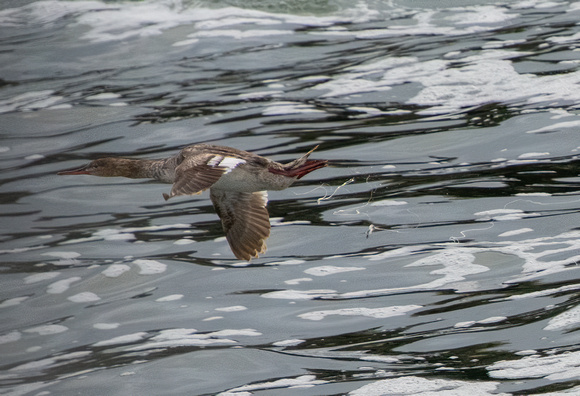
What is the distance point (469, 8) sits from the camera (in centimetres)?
1509

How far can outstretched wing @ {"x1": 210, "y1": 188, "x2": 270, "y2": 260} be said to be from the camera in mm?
7078

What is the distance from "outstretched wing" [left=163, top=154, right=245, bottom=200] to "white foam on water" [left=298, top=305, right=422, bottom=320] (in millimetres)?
1752

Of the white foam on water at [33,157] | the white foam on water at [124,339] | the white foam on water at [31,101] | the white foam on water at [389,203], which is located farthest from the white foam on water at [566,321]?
the white foam on water at [31,101]

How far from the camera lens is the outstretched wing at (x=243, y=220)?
708 centimetres

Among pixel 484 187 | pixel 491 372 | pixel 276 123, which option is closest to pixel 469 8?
pixel 276 123

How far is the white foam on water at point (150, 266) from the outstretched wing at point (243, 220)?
1815 mm

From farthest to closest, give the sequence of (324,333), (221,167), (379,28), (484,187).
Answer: (379,28) → (484,187) → (324,333) → (221,167)

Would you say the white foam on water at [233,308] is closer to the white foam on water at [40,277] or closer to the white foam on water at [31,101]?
the white foam on water at [40,277]

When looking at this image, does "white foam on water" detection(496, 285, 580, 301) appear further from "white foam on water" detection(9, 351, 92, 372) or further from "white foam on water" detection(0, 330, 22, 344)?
"white foam on water" detection(0, 330, 22, 344)

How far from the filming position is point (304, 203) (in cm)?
997

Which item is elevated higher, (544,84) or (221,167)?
(221,167)

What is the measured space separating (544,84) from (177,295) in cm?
577

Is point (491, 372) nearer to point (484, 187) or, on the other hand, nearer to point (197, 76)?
point (484, 187)

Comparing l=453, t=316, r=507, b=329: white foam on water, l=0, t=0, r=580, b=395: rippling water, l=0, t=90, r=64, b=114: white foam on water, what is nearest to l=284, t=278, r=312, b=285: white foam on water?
l=0, t=0, r=580, b=395: rippling water
